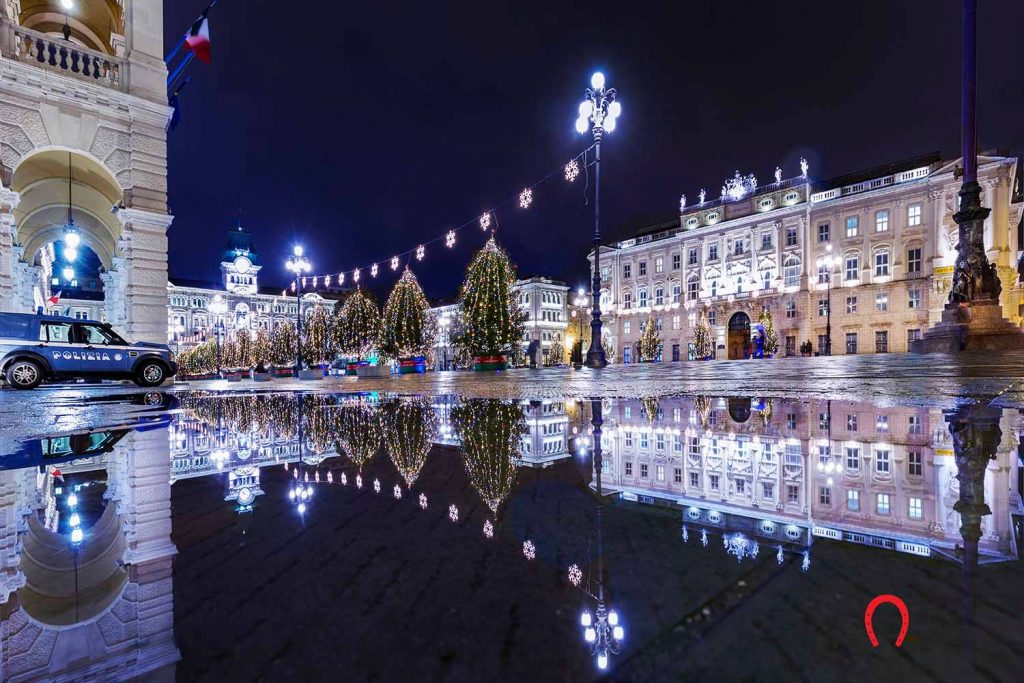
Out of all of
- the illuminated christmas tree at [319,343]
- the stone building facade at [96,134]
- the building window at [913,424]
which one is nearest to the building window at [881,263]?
the building window at [913,424]

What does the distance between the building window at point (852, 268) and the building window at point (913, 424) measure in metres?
49.6

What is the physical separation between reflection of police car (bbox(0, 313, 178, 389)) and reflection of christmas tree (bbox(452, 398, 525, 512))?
10042mm

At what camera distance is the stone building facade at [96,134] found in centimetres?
1056

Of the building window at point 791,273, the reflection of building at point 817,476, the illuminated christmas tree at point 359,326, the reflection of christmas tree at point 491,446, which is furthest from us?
the building window at point 791,273

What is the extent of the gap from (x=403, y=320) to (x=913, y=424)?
3355 centimetres

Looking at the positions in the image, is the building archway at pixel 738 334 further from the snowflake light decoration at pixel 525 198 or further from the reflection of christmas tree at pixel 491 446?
the reflection of christmas tree at pixel 491 446

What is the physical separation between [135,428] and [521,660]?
436cm

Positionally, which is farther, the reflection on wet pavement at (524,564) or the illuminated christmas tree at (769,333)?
the illuminated christmas tree at (769,333)

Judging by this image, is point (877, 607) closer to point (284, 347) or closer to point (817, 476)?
point (817, 476)

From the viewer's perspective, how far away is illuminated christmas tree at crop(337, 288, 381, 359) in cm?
3791

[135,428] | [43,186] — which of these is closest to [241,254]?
[43,186]

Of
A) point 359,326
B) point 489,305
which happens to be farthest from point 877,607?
point 359,326

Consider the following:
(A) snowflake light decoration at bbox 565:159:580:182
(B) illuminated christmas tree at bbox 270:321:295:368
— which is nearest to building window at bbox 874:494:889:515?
(A) snowflake light decoration at bbox 565:159:580:182

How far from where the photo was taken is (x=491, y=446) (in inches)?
107
